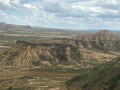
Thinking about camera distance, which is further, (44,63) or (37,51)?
(37,51)

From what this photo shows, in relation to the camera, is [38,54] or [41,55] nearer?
[41,55]

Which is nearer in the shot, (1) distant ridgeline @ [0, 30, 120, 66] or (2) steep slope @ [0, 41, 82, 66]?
(1) distant ridgeline @ [0, 30, 120, 66]

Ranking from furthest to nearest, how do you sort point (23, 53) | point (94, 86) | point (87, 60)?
point (87, 60) → point (23, 53) → point (94, 86)

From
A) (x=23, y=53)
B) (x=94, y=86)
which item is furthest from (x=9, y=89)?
(x=23, y=53)

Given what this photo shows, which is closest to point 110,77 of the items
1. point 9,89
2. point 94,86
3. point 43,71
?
point 94,86

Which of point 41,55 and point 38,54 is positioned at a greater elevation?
point 38,54

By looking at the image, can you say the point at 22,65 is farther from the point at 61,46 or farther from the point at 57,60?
the point at 61,46

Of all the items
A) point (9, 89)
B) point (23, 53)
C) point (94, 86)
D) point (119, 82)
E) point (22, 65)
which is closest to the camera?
point (119, 82)

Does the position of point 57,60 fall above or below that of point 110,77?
below

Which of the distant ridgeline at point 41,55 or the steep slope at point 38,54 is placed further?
the steep slope at point 38,54
